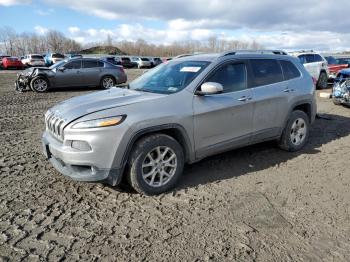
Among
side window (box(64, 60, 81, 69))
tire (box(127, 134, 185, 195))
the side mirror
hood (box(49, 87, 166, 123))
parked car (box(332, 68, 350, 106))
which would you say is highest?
side window (box(64, 60, 81, 69))

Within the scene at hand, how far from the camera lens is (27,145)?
6246mm

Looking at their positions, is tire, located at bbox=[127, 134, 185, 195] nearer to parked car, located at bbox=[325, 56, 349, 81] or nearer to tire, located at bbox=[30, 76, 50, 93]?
tire, located at bbox=[30, 76, 50, 93]

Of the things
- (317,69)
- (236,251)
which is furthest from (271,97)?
(317,69)

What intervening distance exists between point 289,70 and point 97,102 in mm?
3491

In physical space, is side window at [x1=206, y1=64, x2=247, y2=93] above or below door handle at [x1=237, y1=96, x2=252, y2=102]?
above

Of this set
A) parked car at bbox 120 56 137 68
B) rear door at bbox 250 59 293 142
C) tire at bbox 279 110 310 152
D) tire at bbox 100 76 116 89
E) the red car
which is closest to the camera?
rear door at bbox 250 59 293 142

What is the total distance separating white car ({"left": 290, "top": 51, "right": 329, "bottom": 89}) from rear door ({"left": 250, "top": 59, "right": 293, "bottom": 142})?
1051 centimetres

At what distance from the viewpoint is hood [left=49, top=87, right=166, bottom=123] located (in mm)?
3953

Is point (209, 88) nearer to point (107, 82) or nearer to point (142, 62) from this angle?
point (107, 82)

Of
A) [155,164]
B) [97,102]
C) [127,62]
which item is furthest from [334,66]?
[127,62]

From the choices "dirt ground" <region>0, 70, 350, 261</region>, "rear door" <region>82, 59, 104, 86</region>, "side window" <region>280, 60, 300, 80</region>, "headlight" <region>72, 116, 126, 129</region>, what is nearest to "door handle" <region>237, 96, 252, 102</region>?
"dirt ground" <region>0, 70, 350, 261</region>

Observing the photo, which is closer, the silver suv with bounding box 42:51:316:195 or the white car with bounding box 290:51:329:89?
the silver suv with bounding box 42:51:316:195

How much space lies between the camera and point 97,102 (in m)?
4.19

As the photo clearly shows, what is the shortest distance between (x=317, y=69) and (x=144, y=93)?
42.5ft
